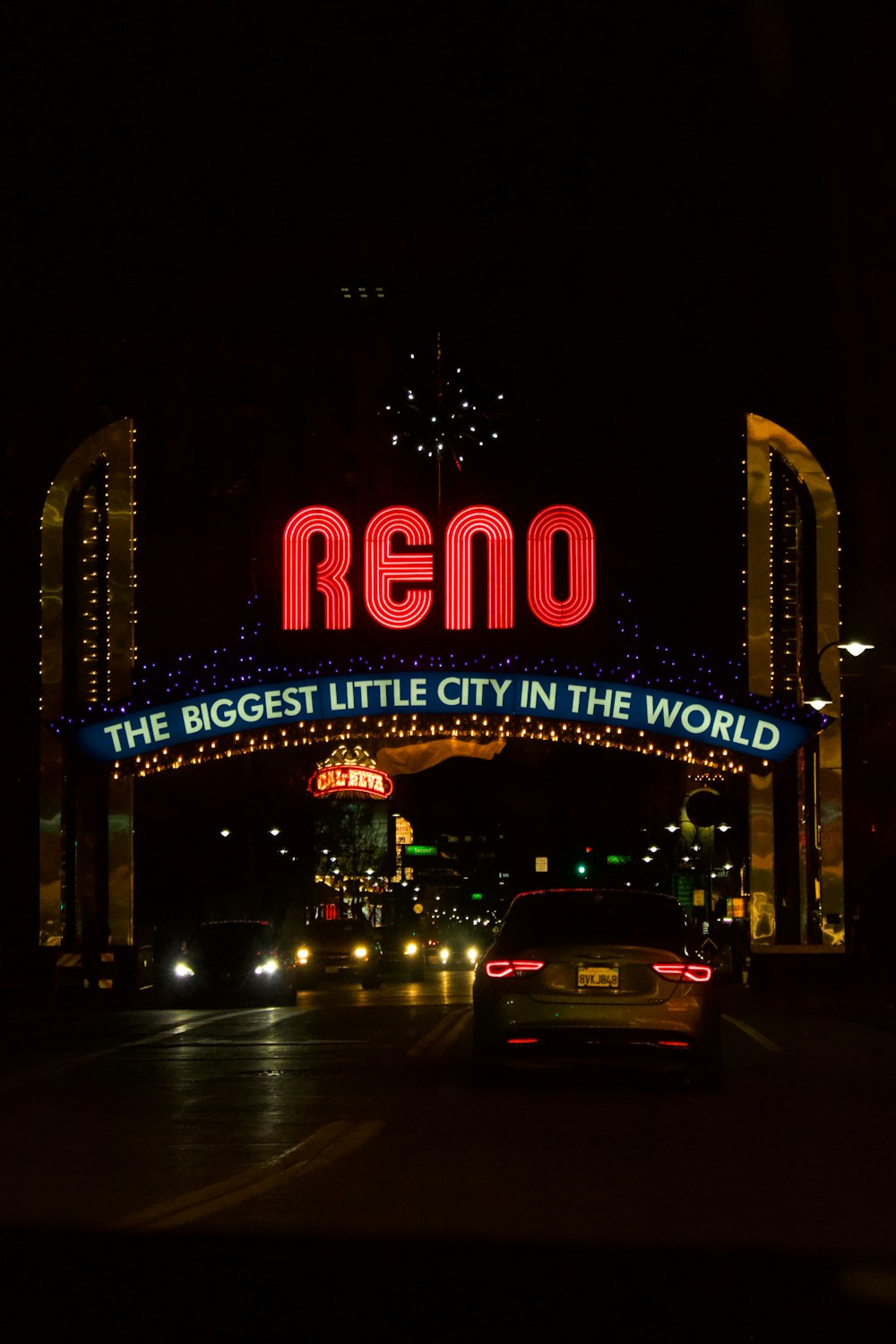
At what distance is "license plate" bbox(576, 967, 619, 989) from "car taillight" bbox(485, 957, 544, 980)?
1.07ft

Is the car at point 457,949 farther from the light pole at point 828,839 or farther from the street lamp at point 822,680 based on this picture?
the street lamp at point 822,680

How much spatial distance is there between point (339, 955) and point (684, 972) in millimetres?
29344

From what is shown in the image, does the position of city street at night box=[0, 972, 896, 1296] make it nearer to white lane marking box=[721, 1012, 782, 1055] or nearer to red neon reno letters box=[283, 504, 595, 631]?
white lane marking box=[721, 1012, 782, 1055]

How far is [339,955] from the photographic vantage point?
4378 centimetres

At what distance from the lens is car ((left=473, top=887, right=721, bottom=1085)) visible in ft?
49.0

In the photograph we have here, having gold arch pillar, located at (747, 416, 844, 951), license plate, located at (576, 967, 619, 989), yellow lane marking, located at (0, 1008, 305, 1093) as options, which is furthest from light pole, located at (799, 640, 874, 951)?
license plate, located at (576, 967, 619, 989)

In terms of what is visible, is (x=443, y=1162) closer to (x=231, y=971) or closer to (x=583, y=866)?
(x=231, y=971)

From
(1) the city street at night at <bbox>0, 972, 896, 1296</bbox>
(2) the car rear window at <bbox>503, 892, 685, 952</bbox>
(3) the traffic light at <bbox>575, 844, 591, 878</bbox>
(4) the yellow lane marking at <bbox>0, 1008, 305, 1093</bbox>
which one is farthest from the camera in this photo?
(3) the traffic light at <bbox>575, 844, 591, 878</bbox>

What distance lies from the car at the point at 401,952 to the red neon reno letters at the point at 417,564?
2061 cm

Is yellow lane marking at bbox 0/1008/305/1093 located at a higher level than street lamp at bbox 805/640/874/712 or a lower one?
lower

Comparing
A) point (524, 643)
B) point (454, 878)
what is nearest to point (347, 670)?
point (524, 643)

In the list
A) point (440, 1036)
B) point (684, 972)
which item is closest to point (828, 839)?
point (440, 1036)

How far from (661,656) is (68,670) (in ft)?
37.2

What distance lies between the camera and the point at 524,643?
1556 inches
